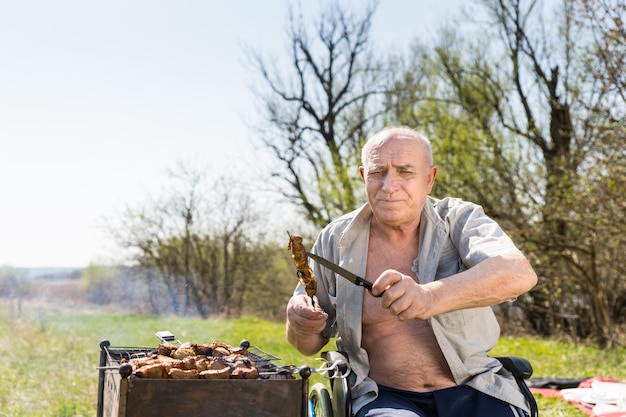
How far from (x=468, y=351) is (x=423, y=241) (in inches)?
18.2

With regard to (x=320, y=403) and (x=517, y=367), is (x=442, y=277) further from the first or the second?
(x=320, y=403)

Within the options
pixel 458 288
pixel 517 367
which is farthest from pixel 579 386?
pixel 458 288

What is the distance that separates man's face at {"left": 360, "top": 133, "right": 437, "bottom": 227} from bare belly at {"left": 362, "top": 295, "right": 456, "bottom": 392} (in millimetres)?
392

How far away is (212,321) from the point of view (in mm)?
12719

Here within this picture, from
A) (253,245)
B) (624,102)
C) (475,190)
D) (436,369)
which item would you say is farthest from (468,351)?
(253,245)

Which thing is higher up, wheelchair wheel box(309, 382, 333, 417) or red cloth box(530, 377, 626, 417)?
wheelchair wheel box(309, 382, 333, 417)

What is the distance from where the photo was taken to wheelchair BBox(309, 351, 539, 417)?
98.6 inches

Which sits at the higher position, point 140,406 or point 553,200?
point 553,200

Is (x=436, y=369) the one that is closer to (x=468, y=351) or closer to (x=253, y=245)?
(x=468, y=351)

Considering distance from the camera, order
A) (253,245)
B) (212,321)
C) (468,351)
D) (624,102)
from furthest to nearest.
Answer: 1. (253,245)
2. (212,321)
3. (624,102)
4. (468,351)

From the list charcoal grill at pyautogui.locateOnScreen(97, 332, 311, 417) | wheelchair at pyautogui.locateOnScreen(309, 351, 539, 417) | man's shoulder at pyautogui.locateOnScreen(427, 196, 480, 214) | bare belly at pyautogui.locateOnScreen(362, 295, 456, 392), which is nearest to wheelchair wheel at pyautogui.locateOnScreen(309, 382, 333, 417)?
wheelchair at pyautogui.locateOnScreen(309, 351, 539, 417)

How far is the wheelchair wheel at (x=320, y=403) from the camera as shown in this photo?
8.51 ft

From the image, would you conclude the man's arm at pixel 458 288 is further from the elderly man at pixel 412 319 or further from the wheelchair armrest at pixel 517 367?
the wheelchair armrest at pixel 517 367

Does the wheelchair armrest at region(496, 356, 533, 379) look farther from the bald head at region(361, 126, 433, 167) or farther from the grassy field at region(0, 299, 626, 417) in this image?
the grassy field at region(0, 299, 626, 417)
